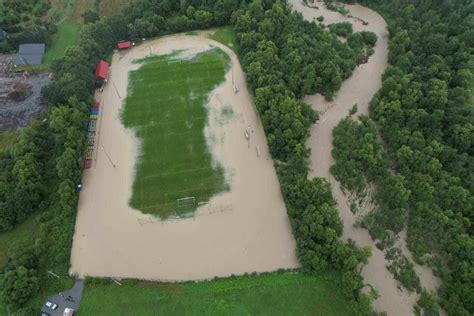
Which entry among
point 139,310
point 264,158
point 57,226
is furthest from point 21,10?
point 139,310

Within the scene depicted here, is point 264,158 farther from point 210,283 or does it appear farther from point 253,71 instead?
point 210,283

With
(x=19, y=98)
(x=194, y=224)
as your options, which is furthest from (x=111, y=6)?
Result: (x=194, y=224)

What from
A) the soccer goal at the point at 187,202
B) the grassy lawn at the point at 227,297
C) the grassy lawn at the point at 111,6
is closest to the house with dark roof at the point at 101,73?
the grassy lawn at the point at 111,6

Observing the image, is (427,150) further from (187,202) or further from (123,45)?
(123,45)

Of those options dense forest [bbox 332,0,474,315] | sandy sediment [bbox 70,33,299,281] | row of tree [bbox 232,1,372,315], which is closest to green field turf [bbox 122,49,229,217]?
sandy sediment [bbox 70,33,299,281]

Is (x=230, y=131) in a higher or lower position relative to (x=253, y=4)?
lower

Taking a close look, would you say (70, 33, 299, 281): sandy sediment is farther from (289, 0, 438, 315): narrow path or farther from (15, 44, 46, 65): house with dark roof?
(15, 44, 46, 65): house with dark roof

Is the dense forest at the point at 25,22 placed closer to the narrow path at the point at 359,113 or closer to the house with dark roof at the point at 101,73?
the house with dark roof at the point at 101,73
